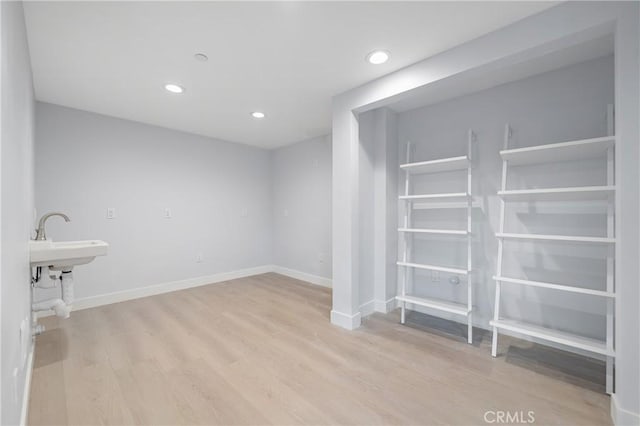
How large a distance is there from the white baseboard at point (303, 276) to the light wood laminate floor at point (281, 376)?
123 centimetres

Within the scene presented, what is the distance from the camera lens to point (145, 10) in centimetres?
155

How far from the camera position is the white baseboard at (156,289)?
3040 mm

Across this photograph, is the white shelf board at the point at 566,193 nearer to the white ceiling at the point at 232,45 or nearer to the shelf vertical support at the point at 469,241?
the shelf vertical support at the point at 469,241

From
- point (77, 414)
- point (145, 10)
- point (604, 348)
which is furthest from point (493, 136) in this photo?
point (77, 414)

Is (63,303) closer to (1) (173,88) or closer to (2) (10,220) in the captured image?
(2) (10,220)

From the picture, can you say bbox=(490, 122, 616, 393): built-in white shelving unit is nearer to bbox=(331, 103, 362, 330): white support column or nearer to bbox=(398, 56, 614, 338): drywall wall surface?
bbox=(398, 56, 614, 338): drywall wall surface

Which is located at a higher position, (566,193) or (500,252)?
(566,193)

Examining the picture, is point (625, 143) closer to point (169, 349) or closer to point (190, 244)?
point (169, 349)

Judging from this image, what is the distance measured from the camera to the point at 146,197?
3500mm

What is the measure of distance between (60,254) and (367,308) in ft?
8.52

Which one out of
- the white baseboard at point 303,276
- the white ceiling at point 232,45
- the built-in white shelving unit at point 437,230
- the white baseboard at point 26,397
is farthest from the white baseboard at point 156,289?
the built-in white shelving unit at point 437,230

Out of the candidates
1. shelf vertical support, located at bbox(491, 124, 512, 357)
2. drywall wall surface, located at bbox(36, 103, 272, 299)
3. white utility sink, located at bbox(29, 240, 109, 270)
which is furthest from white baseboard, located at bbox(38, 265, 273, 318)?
shelf vertical support, located at bbox(491, 124, 512, 357)

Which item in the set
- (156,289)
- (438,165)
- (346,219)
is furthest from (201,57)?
(156,289)

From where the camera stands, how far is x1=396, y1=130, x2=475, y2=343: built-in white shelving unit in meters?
2.33
